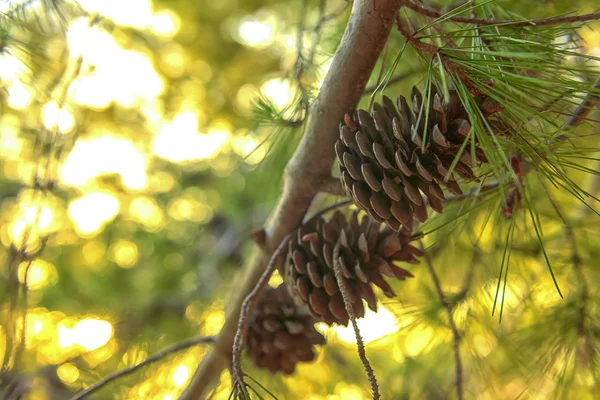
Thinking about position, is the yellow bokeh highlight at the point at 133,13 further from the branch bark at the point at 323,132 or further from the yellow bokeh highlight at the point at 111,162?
the branch bark at the point at 323,132

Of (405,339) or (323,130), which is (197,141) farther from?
(323,130)

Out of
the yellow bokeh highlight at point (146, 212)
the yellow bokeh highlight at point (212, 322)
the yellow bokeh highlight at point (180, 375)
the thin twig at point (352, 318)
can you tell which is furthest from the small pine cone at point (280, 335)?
the yellow bokeh highlight at point (146, 212)

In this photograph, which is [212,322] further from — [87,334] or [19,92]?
[19,92]

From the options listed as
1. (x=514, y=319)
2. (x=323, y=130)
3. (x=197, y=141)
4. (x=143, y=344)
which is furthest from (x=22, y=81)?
(x=197, y=141)

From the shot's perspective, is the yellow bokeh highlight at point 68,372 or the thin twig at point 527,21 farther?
the yellow bokeh highlight at point 68,372

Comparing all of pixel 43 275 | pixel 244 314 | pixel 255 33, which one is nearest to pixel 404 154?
pixel 244 314

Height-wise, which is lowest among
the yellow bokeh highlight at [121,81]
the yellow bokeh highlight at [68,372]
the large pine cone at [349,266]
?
the yellow bokeh highlight at [68,372]
